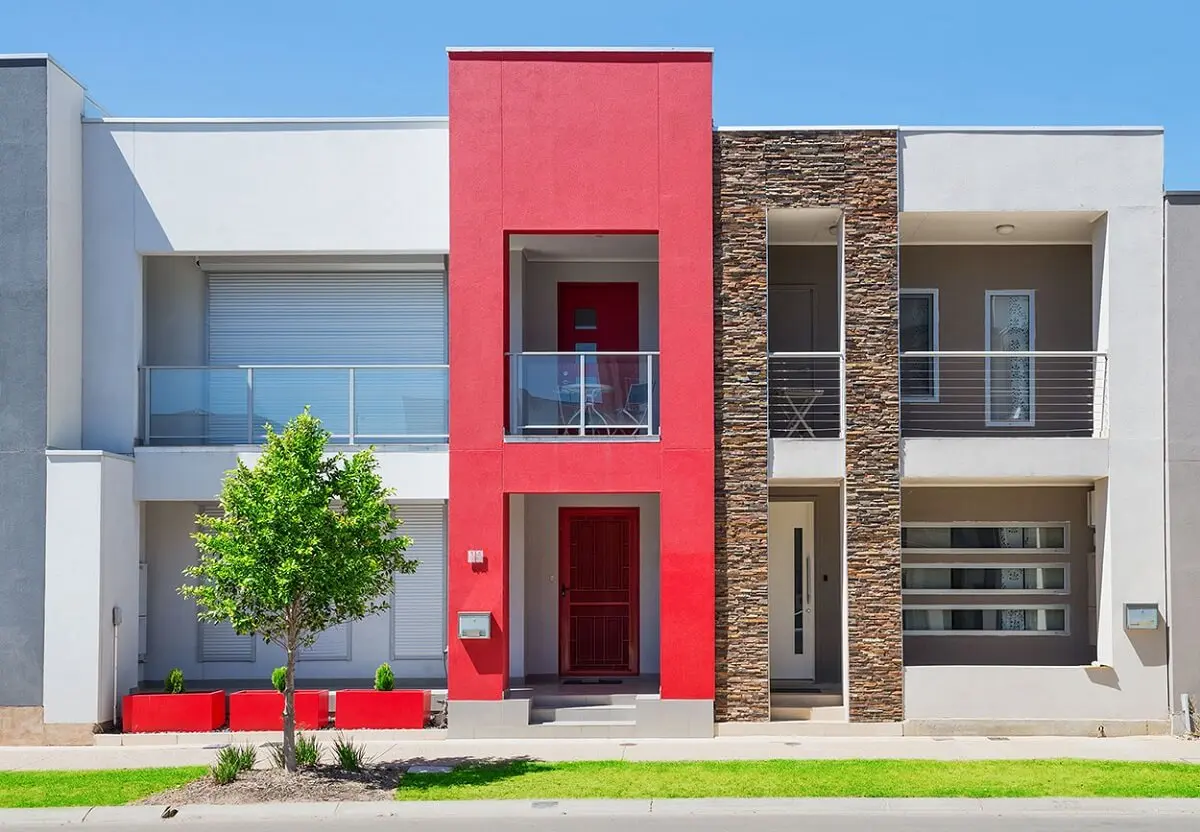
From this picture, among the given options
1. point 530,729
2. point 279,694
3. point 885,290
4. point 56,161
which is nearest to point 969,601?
point 885,290

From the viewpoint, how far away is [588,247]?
20.2m

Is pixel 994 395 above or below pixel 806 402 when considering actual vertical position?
above

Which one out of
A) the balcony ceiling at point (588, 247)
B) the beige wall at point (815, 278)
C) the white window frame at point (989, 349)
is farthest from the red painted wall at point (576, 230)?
the white window frame at point (989, 349)

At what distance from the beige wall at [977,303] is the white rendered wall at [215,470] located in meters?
6.81

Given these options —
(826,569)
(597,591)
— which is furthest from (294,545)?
(826,569)

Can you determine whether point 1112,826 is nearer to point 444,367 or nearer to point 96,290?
point 444,367

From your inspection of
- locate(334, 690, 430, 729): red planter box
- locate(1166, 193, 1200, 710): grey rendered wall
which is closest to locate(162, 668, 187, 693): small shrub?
locate(334, 690, 430, 729): red planter box

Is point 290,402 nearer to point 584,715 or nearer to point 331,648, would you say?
point 331,648

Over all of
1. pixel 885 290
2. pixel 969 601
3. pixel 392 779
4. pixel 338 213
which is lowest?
pixel 392 779

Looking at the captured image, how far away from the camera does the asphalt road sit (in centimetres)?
1282

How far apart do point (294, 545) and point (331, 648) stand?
20.0 feet

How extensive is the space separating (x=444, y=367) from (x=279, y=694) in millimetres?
4847

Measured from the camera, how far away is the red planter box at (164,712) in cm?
1744

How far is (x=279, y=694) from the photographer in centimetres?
1767
